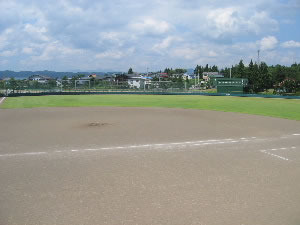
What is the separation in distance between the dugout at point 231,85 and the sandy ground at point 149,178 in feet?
104

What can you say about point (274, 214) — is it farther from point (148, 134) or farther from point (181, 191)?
point (148, 134)

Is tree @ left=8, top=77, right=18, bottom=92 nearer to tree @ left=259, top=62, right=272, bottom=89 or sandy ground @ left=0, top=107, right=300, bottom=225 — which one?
sandy ground @ left=0, top=107, right=300, bottom=225

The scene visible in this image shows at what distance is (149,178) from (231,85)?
38.8m

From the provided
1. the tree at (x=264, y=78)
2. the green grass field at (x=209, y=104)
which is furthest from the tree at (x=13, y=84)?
the tree at (x=264, y=78)

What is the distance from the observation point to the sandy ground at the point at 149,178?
4691mm

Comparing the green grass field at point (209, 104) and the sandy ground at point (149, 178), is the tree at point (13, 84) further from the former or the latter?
the sandy ground at point (149, 178)

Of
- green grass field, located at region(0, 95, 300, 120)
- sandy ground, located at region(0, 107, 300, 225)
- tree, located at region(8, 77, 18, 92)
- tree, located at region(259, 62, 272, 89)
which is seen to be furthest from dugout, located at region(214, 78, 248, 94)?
sandy ground, located at region(0, 107, 300, 225)

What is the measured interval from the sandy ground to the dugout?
3162cm

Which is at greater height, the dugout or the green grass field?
the dugout

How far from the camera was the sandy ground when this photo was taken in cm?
469

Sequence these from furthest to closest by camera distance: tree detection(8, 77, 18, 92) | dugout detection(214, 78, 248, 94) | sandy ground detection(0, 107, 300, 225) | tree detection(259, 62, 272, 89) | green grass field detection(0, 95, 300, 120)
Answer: tree detection(259, 62, 272, 89) → dugout detection(214, 78, 248, 94) → tree detection(8, 77, 18, 92) → green grass field detection(0, 95, 300, 120) → sandy ground detection(0, 107, 300, 225)

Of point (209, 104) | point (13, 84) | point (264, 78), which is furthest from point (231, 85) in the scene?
point (13, 84)

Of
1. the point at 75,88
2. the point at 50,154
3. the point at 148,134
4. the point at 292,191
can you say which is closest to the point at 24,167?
the point at 50,154

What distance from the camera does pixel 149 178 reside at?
6.41m
